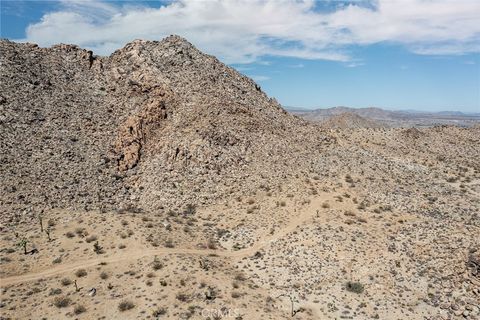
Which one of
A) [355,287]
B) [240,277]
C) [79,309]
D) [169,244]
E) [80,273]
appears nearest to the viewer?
[79,309]

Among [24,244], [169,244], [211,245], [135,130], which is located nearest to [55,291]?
[24,244]

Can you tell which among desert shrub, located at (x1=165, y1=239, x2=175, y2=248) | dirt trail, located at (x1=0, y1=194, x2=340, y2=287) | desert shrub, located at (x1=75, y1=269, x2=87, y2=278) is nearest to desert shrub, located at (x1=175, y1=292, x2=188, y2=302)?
dirt trail, located at (x1=0, y1=194, x2=340, y2=287)

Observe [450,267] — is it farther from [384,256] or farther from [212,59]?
[212,59]

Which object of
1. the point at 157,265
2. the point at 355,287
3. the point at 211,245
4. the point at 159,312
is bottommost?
the point at 355,287

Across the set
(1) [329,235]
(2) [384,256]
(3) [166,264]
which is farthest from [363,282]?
(3) [166,264]

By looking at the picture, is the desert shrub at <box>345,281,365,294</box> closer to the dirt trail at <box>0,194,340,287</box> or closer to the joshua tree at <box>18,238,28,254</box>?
the dirt trail at <box>0,194,340,287</box>

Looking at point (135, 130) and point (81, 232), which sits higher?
point (135, 130)

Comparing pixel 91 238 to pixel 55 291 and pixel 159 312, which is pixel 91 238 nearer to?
pixel 55 291
